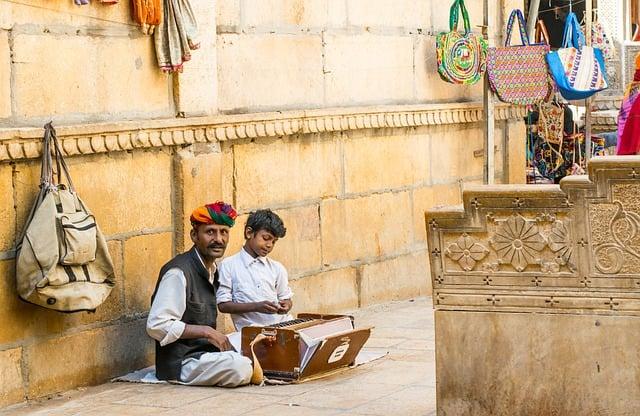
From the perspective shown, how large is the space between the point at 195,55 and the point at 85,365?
207 cm

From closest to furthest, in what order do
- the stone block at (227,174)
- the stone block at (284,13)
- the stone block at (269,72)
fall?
1. the stone block at (227,174)
2. the stone block at (269,72)
3. the stone block at (284,13)

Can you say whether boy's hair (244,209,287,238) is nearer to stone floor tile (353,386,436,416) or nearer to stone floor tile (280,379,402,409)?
stone floor tile (280,379,402,409)

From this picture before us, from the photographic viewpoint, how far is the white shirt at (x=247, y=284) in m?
8.55

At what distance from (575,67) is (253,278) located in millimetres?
4665

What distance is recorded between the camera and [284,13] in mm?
10008

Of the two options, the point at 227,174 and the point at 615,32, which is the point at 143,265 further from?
the point at 615,32

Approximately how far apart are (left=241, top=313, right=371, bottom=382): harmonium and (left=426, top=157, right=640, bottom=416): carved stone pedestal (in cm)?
147

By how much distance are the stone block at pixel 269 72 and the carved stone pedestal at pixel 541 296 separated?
10.2 feet

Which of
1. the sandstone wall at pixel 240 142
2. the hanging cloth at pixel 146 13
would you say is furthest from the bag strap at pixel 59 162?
the hanging cloth at pixel 146 13

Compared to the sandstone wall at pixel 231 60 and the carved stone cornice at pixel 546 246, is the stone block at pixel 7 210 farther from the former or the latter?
the carved stone cornice at pixel 546 246

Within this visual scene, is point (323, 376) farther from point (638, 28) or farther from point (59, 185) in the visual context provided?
point (638, 28)

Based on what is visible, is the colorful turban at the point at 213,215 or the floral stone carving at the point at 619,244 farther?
the colorful turban at the point at 213,215

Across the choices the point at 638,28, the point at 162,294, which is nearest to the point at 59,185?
the point at 162,294

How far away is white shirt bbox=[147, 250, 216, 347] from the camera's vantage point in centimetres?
788
